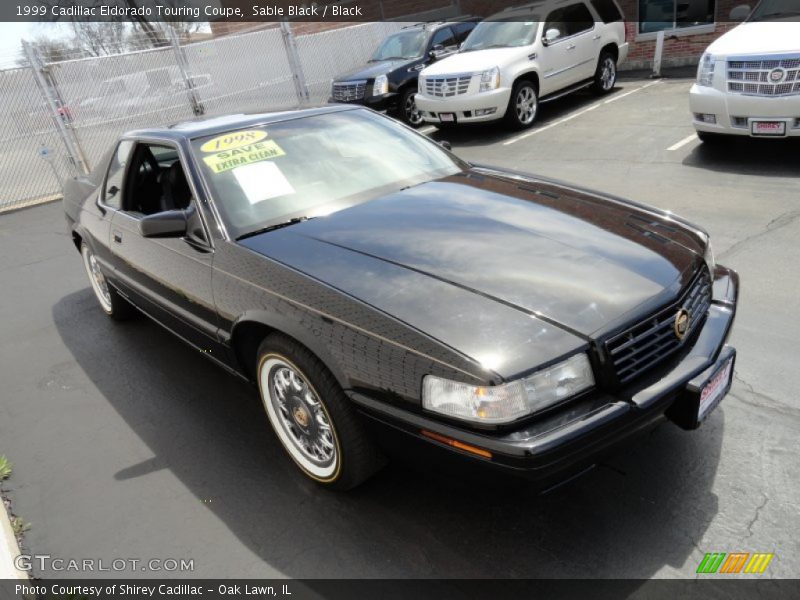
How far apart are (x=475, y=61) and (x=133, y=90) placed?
24.1ft

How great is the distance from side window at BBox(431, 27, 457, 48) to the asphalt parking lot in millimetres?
8207

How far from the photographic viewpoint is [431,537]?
241 centimetres

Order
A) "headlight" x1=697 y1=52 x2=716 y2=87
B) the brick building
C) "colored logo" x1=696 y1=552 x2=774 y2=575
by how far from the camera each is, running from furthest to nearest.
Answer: the brick building < "headlight" x1=697 y1=52 x2=716 y2=87 < "colored logo" x1=696 y1=552 x2=774 y2=575

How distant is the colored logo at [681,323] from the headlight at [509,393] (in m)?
0.46

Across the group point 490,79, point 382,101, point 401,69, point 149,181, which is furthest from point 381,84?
point 149,181

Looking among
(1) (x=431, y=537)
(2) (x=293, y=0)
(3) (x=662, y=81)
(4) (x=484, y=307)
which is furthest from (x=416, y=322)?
(2) (x=293, y=0)

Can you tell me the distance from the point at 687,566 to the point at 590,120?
8489 mm

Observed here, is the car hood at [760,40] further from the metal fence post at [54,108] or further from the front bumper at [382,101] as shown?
the metal fence post at [54,108]

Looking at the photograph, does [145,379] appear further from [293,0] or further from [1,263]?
[293,0]

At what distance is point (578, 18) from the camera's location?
1028 centimetres

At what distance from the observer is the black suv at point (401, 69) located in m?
11.0

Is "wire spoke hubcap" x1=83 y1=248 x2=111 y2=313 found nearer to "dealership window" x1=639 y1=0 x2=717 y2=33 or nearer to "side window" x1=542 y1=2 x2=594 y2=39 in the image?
"side window" x1=542 y1=2 x2=594 y2=39

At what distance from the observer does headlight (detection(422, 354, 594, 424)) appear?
195 cm

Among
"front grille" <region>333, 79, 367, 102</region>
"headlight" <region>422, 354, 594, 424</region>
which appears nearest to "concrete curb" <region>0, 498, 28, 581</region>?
"headlight" <region>422, 354, 594, 424</region>
